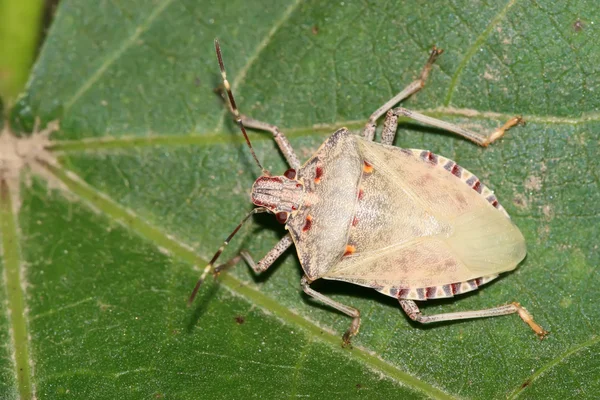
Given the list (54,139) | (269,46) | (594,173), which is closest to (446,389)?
(594,173)

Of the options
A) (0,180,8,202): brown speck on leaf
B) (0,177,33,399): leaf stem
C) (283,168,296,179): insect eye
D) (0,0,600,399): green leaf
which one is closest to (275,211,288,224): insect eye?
(283,168,296,179): insect eye

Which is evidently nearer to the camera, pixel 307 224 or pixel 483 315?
pixel 483 315

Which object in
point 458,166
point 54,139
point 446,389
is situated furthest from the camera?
point 54,139

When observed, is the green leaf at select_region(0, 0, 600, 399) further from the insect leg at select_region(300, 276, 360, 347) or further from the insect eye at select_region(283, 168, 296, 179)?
the insect eye at select_region(283, 168, 296, 179)

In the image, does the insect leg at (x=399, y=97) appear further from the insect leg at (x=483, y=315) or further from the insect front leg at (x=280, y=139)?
the insect leg at (x=483, y=315)

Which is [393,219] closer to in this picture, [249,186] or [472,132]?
[472,132]

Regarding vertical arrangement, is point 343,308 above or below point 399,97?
below

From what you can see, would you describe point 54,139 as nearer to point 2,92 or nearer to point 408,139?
point 2,92

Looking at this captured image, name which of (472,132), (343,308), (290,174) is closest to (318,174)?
(290,174)
